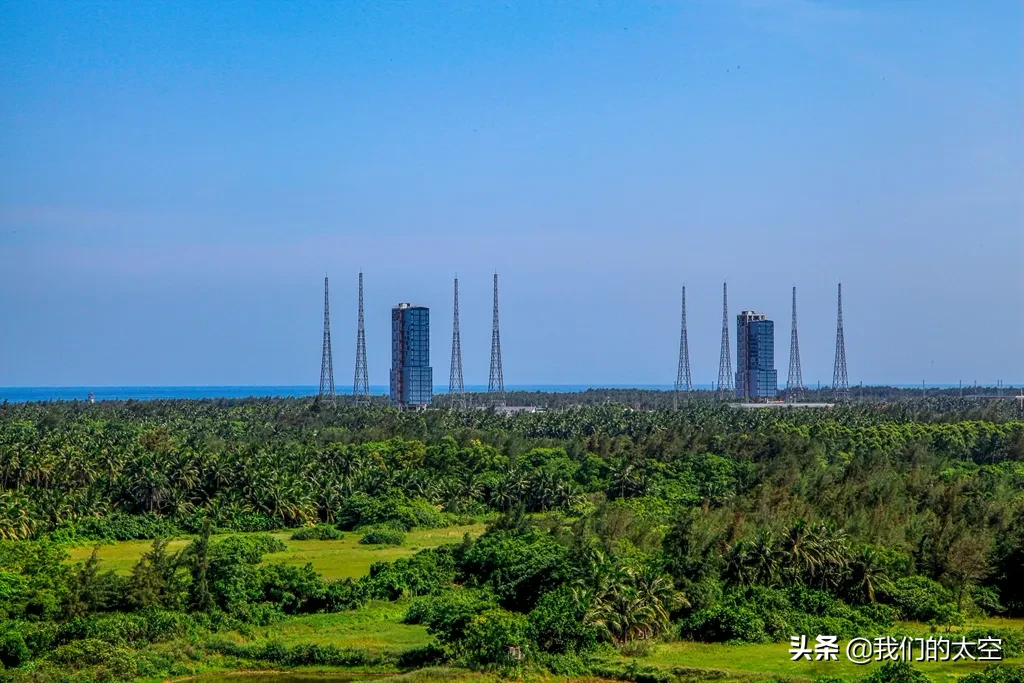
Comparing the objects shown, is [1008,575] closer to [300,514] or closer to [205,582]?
[205,582]

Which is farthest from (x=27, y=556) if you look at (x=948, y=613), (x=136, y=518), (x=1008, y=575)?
(x=1008, y=575)

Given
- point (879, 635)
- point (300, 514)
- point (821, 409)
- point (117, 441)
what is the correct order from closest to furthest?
point (879, 635) < point (300, 514) < point (117, 441) < point (821, 409)

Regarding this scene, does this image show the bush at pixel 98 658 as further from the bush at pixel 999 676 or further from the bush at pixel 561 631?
the bush at pixel 999 676

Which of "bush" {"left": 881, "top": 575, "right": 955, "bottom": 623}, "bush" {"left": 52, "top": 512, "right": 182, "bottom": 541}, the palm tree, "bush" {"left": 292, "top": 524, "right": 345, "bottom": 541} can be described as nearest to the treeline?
"bush" {"left": 52, "top": 512, "right": 182, "bottom": 541}

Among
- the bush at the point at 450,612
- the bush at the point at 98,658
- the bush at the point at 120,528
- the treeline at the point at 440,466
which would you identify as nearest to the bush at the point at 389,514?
the treeline at the point at 440,466

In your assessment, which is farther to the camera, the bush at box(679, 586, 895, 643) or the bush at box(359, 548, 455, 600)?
the bush at box(359, 548, 455, 600)

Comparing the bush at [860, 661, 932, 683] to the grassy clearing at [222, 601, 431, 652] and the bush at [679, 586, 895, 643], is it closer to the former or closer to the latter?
the bush at [679, 586, 895, 643]
